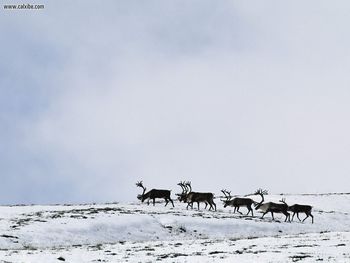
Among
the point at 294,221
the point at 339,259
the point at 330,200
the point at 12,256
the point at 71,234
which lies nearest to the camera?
the point at 339,259

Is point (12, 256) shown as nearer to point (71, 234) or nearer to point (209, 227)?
point (71, 234)

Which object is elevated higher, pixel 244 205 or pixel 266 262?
pixel 244 205

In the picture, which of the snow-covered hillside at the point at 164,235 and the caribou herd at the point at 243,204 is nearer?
the snow-covered hillside at the point at 164,235

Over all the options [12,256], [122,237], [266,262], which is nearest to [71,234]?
[122,237]

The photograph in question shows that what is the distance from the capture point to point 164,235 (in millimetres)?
32500

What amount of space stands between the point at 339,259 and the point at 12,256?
39.2 feet

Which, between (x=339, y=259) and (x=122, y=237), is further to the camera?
(x=122, y=237)

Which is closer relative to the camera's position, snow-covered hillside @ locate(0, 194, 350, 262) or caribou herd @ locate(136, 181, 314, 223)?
snow-covered hillside @ locate(0, 194, 350, 262)

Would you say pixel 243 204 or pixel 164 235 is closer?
pixel 164 235

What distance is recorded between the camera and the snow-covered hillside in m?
21.0

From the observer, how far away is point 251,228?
116ft

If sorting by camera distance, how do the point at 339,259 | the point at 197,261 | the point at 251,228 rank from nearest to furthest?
the point at 339,259
the point at 197,261
the point at 251,228

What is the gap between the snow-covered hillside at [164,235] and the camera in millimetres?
21000

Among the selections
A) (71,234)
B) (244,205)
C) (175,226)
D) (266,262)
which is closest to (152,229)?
(175,226)
